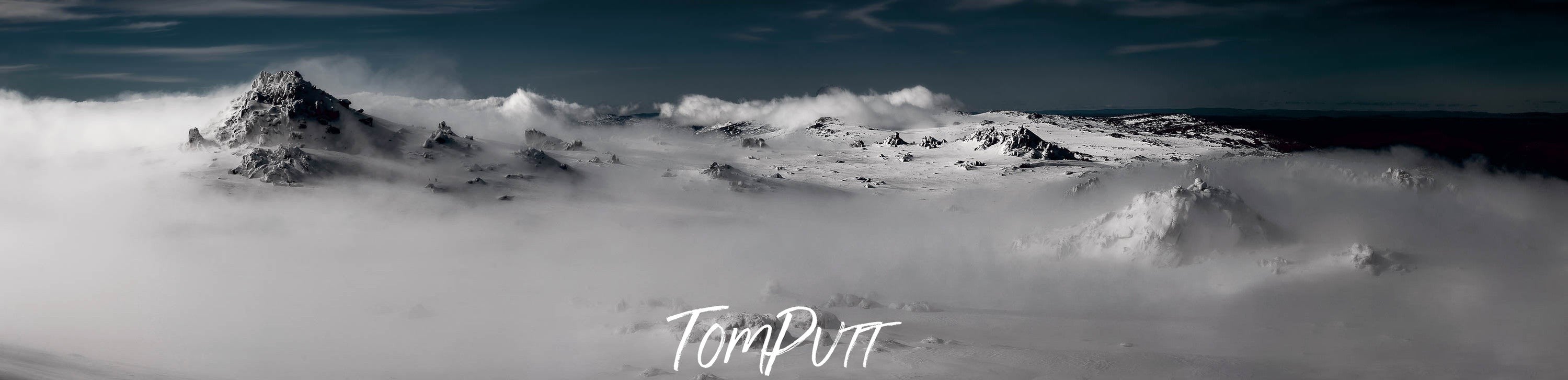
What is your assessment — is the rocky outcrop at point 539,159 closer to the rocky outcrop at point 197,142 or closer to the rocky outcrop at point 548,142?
the rocky outcrop at point 548,142

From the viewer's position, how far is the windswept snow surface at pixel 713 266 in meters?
16.2

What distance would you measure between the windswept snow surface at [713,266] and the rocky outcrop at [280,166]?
0.47ft

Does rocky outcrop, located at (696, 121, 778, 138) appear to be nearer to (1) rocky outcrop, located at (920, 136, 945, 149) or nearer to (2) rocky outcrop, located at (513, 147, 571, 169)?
(1) rocky outcrop, located at (920, 136, 945, 149)

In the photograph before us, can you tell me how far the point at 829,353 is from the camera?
51.6ft

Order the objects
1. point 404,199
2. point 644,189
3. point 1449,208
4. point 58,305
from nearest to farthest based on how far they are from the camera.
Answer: point 58,305 → point 1449,208 → point 404,199 → point 644,189

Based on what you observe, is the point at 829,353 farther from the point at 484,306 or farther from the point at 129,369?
the point at 129,369

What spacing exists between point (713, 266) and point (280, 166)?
2377 centimetres

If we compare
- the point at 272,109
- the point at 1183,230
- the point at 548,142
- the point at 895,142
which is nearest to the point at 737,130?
the point at 895,142

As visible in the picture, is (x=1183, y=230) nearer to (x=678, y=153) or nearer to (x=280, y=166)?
(x=280, y=166)

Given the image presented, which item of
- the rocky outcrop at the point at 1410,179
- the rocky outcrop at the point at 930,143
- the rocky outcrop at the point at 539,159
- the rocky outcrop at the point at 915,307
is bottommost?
the rocky outcrop at the point at 915,307

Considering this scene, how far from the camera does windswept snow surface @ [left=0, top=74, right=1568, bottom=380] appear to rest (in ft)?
53.3

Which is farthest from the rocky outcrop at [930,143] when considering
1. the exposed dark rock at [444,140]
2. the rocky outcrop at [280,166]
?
the rocky outcrop at [280,166]

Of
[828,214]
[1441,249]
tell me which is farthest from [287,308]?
[1441,249]

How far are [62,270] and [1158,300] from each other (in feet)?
100
